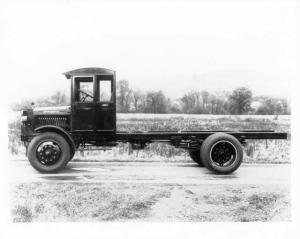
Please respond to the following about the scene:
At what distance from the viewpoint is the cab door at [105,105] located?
9031mm

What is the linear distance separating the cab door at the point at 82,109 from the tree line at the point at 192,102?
538mm

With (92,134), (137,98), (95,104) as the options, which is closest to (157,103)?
(137,98)

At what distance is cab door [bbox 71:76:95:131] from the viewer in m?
9.04

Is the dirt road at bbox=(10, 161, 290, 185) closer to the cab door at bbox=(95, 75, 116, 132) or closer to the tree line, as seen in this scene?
the cab door at bbox=(95, 75, 116, 132)

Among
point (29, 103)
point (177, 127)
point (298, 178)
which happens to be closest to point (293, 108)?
point (298, 178)

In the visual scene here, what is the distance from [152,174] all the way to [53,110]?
112 inches

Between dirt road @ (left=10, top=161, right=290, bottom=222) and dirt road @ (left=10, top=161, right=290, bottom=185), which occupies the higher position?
dirt road @ (left=10, top=161, right=290, bottom=185)

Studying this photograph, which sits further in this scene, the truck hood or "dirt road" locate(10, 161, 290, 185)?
the truck hood

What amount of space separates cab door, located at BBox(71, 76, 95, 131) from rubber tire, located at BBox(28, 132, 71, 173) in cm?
50

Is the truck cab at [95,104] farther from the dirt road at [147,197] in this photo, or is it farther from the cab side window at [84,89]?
the dirt road at [147,197]

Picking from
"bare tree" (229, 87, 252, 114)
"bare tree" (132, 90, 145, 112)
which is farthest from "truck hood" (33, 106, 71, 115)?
"bare tree" (229, 87, 252, 114)

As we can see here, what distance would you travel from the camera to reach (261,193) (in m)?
7.78

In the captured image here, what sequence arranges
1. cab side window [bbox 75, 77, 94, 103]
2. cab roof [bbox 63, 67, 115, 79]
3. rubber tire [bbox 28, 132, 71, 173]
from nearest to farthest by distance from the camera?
rubber tire [bbox 28, 132, 71, 173] < cab roof [bbox 63, 67, 115, 79] < cab side window [bbox 75, 77, 94, 103]

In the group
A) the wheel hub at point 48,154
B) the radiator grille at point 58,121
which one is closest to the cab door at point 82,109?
the radiator grille at point 58,121
